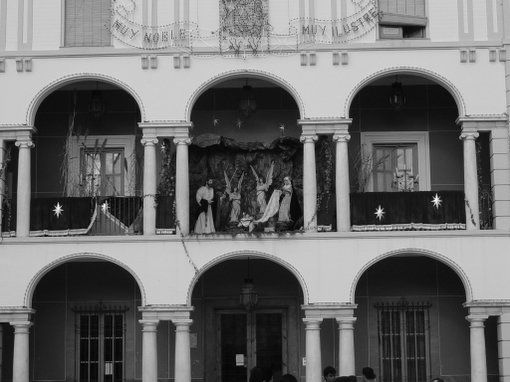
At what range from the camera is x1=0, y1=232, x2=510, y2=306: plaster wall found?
26.5m

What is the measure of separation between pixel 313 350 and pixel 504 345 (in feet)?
14.4

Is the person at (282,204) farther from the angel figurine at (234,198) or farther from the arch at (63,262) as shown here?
the arch at (63,262)

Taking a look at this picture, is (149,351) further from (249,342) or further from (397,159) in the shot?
(397,159)

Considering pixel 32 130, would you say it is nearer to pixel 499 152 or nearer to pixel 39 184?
pixel 39 184

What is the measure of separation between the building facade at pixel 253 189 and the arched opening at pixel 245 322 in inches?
2.0

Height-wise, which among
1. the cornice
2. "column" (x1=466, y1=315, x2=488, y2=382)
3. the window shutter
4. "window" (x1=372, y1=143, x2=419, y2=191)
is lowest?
"column" (x1=466, y1=315, x2=488, y2=382)

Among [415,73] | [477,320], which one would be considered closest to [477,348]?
[477,320]

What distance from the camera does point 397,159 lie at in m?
29.4

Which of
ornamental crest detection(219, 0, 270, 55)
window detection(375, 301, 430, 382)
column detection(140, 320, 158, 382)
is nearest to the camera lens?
column detection(140, 320, 158, 382)

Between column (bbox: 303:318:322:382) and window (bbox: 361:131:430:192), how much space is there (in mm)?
4424

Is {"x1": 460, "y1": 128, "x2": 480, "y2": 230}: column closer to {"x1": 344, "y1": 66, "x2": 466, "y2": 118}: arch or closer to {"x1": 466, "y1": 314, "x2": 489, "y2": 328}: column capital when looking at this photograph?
{"x1": 344, "y1": 66, "x2": 466, "y2": 118}: arch

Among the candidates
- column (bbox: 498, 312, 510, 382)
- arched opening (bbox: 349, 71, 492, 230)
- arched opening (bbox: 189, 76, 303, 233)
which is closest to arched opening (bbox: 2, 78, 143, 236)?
arched opening (bbox: 189, 76, 303, 233)

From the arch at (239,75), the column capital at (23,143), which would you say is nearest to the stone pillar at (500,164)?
the arch at (239,75)

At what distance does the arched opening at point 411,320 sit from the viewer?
93.6 ft
